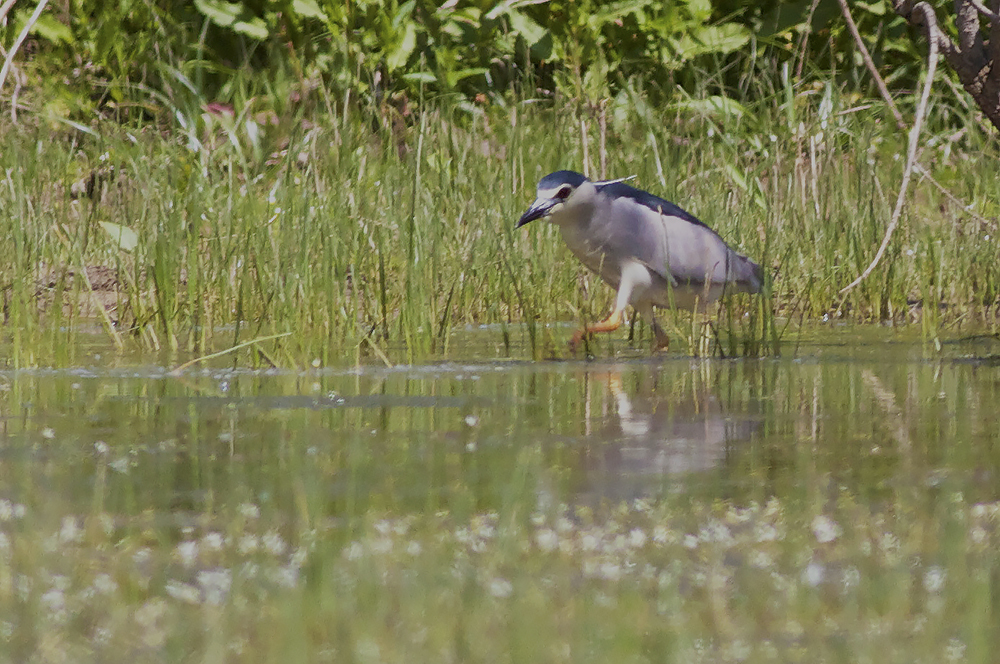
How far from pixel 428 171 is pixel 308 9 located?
7.76 feet

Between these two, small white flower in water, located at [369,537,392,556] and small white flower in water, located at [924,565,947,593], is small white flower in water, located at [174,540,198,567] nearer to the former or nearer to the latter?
small white flower in water, located at [369,537,392,556]

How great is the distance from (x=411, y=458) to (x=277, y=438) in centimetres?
37

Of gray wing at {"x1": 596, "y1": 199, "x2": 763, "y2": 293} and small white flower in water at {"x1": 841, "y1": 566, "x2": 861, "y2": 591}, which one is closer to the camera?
small white flower in water at {"x1": 841, "y1": 566, "x2": 861, "y2": 591}

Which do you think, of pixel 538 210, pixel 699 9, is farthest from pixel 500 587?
pixel 699 9

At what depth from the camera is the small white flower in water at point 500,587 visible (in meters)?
2.12

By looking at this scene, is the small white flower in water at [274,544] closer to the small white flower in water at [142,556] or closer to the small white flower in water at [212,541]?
the small white flower in water at [212,541]

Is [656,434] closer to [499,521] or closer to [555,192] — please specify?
[499,521]

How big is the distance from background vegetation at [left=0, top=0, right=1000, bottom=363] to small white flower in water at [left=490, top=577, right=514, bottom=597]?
239 centimetres

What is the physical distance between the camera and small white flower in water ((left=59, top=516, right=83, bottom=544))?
2430mm

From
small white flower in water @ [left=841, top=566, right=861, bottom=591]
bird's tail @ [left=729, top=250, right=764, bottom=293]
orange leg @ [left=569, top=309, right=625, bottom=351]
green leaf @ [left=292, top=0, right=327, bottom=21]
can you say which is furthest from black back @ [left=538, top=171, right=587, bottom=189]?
green leaf @ [left=292, top=0, right=327, bottom=21]

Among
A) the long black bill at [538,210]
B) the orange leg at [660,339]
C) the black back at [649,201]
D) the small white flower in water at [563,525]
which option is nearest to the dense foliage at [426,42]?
the black back at [649,201]

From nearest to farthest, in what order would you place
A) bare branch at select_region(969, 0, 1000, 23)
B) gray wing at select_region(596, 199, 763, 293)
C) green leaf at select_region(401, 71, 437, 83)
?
bare branch at select_region(969, 0, 1000, 23)
gray wing at select_region(596, 199, 763, 293)
green leaf at select_region(401, 71, 437, 83)

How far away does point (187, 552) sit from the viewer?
7.70 feet

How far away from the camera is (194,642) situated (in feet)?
6.26
